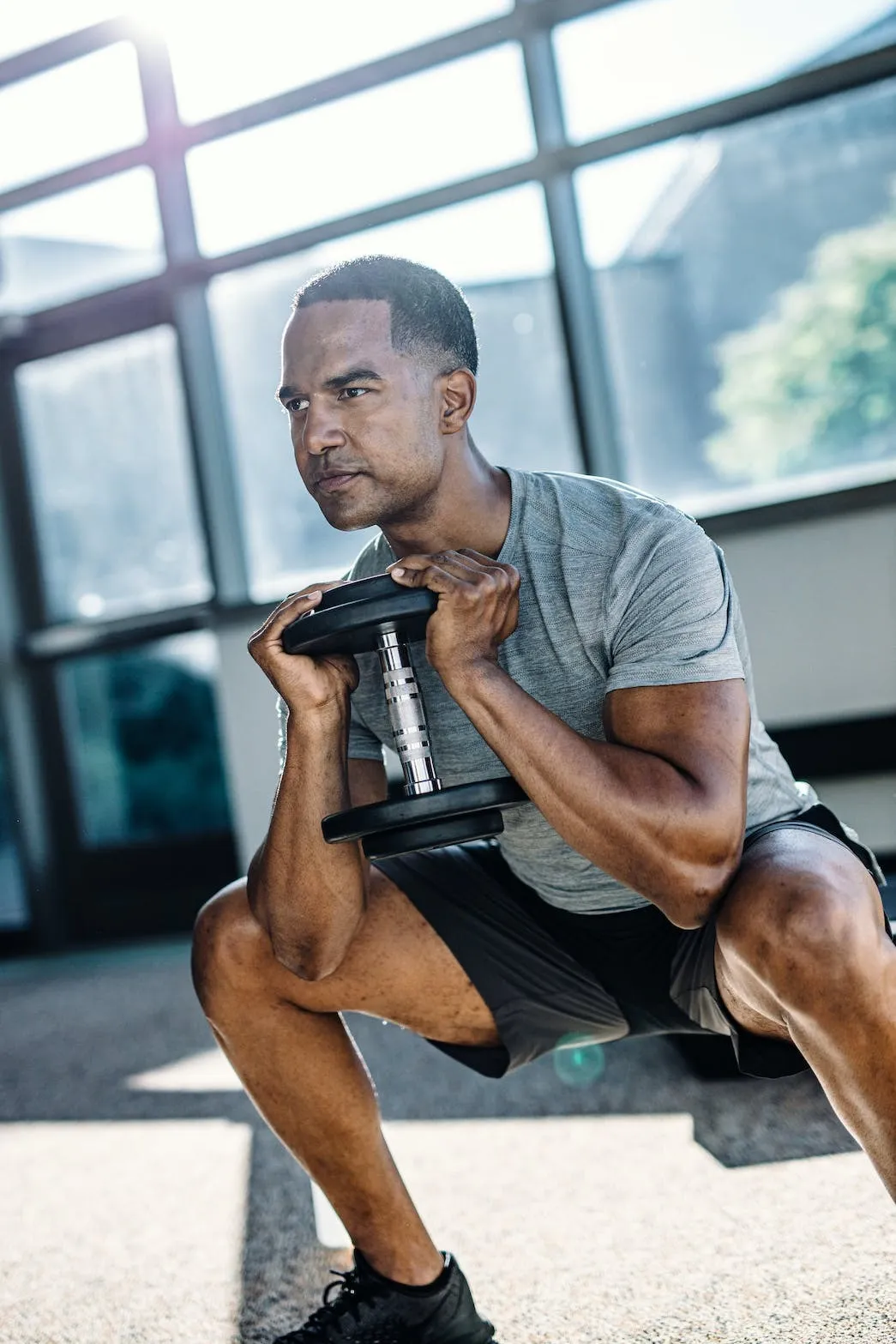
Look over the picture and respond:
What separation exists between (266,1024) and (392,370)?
0.70 m

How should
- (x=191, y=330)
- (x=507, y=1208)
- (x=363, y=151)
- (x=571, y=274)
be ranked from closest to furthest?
(x=507, y=1208), (x=571, y=274), (x=363, y=151), (x=191, y=330)

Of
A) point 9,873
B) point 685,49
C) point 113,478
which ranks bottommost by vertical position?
point 9,873

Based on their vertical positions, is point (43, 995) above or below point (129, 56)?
below

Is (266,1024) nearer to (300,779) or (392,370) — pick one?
(300,779)

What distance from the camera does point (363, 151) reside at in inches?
156

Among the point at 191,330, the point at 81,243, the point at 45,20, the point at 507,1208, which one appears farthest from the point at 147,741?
the point at 507,1208

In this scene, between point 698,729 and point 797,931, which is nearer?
point 797,931

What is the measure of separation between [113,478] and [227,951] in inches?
136

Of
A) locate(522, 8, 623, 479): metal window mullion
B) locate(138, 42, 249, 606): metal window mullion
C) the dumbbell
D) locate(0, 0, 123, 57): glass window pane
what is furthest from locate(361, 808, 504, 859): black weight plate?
locate(0, 0, 123, 57): glass window pane

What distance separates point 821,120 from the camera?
3400 millimetres

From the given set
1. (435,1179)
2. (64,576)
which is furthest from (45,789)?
(435,1179)

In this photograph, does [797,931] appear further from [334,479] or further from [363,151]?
[363,151]

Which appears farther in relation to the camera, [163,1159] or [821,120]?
[821,120]

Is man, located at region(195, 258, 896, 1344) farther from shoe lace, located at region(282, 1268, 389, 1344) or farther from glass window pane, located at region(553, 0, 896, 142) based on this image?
glass window pane, located at region(553, 0, 896, 142)
